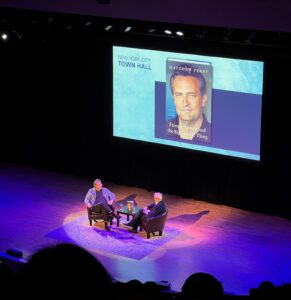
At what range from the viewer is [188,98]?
1048 centimetres

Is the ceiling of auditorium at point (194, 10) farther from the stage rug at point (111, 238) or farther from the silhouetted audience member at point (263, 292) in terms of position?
the silhouetted audience member at point (263, 292)

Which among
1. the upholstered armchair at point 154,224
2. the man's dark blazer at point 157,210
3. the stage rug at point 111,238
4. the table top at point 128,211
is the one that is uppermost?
the man's dark blazer at point 157,210

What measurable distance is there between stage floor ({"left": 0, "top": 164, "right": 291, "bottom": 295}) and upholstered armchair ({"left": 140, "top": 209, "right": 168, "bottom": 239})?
15cm

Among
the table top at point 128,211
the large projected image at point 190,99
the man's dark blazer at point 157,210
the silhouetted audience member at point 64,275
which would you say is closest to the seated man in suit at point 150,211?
the man's dark blazer at point 157,210

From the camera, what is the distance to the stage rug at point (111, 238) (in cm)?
928

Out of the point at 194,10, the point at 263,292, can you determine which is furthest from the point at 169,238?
the point at 263,292

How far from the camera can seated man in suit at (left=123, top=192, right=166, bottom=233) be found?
9.43 m

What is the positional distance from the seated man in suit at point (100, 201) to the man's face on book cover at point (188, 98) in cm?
184

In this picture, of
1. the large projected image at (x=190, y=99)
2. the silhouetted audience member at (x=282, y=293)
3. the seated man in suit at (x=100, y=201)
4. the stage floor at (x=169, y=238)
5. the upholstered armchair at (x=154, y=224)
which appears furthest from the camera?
the large projected image at (x=190, y=99)

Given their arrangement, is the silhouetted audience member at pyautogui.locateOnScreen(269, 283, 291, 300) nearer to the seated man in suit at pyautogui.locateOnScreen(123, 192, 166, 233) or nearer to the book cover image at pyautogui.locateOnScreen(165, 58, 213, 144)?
the seated man in suit at pyautogui.locateOnScreen(123, 192, 166, 233)

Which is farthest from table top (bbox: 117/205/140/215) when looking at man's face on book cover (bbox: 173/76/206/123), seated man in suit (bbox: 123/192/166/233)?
man's face on book cover (bbox: 173/76/206/123)

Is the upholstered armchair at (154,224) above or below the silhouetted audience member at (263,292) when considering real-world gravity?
below

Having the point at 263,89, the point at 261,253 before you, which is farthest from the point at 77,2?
the point at 261,253

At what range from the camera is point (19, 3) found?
11195 mm
